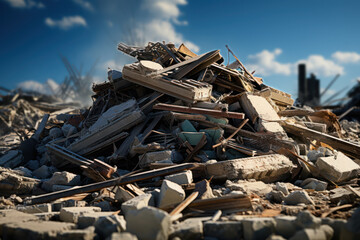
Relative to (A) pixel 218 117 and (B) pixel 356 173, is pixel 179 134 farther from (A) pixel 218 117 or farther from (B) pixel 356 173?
(B) pixel 356 173

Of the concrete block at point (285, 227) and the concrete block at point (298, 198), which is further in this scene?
the concrete block at point (298, 198)

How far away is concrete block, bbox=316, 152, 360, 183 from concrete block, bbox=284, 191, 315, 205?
5.17 feet

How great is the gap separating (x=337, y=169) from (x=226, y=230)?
127 inches

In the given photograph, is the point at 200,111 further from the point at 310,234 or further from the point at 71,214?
the point at 310,234

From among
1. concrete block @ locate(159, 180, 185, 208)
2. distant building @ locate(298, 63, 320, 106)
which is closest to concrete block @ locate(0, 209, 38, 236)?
concrete block @ locate(159, 180, 185, 208)

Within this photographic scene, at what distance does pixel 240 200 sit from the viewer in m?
3.70

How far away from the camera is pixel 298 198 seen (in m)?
4.02

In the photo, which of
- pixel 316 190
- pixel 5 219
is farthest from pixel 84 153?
pixel 316 190

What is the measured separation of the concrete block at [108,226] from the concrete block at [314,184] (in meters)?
3.27

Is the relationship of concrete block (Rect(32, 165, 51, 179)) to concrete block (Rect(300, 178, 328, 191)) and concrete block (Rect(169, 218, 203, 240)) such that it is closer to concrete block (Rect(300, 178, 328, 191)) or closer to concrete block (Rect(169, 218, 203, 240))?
concrete block (Rect(169, 218, 203, 240))

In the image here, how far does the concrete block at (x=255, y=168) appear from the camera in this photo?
4766mm

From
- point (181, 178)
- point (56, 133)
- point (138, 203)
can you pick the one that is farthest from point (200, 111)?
point (56, 133)

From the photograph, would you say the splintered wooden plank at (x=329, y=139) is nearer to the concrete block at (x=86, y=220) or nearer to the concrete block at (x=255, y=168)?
the concrete block at (x=255, y=168)

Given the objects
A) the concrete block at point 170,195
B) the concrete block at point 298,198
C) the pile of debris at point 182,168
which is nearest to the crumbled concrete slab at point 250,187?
the pile of debris at point 182,168
